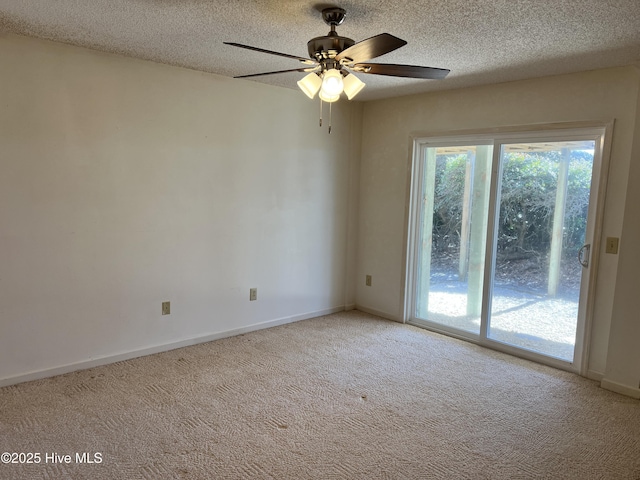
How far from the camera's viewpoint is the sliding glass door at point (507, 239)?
3.55 metres

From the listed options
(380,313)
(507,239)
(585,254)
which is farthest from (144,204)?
(585,254)

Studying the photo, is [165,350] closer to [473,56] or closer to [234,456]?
[234,456]

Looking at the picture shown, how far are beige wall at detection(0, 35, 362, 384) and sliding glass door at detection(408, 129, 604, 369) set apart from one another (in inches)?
42.7

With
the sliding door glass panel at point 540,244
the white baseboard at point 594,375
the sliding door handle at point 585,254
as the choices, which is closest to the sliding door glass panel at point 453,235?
the sliding door glass panel at point 540,244

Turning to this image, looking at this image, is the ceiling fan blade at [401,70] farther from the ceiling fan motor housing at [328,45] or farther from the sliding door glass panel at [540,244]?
the sliding door glass panel at [540,244]

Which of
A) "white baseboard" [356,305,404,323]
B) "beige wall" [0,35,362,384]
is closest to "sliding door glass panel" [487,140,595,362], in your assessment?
"white baseboard" [356,305,404,323]

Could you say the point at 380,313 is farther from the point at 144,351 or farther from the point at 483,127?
the point at 144,351

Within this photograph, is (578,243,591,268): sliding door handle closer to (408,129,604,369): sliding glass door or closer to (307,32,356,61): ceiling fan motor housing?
(408,129,604,369): sliding glass door

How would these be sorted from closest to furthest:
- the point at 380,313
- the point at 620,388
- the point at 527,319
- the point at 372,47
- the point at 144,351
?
the point at 372,47, the point at 620,388, the point at 144,351, the point at 527,319, the point at 380,313

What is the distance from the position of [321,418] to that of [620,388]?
213 centimetres

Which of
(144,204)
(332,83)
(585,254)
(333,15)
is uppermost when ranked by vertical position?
(333,15)

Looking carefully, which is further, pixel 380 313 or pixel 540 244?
pixel 380 313

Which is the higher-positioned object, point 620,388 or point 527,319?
point 527,319

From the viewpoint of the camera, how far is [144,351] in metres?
3.66
